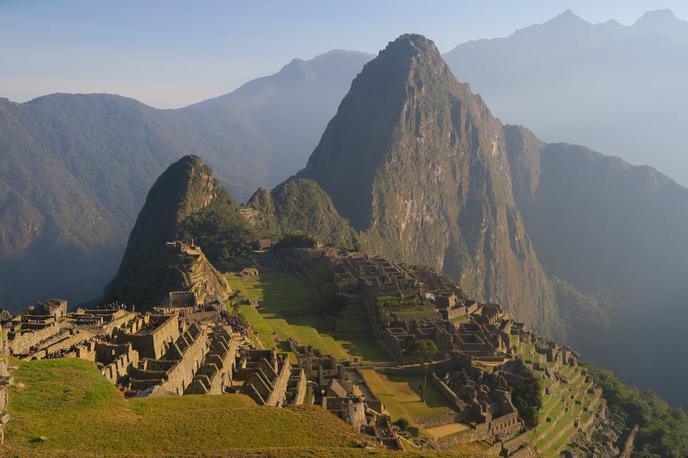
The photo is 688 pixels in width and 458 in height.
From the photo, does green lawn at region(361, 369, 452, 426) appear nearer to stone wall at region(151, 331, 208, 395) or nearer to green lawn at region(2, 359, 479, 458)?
stone wall at region(151, 331, 208, 395)

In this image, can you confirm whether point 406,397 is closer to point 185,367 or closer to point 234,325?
point 234,325

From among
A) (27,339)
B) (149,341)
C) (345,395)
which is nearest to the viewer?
(27,339)

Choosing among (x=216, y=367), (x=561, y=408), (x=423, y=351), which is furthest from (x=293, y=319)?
(x=216, y=367)

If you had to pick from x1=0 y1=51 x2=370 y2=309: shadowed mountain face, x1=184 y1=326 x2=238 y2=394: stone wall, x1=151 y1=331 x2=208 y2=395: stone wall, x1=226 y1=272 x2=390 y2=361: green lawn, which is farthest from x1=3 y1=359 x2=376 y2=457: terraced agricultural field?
x1=0 y1=51 x2=370 y2=309: shadowed mountain face

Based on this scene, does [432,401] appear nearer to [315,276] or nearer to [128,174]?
[315,276]

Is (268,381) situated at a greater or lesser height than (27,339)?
lesser

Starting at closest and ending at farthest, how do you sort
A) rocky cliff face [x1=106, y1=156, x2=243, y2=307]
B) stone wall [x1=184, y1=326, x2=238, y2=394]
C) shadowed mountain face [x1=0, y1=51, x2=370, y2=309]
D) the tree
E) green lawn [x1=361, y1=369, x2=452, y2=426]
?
stone wall [x1=184, y1=326, x2=238, y2=394]
green lawn [x1=361, y1=369, x2=452, y2=426]
the tree
rocky cliff face [x1=106, y1=156, x2=243, y2=307]
shadowed mountain face [x1=0, y1=51, x2=370, y2=309]
